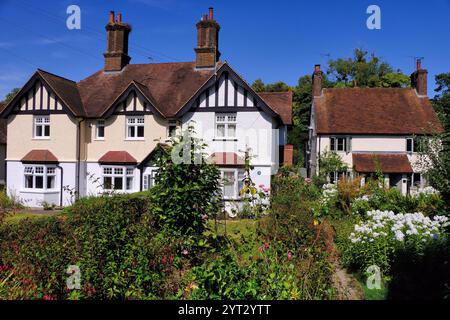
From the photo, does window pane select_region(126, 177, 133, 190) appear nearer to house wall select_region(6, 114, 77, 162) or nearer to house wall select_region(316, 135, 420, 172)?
house wall select_region(6, 114, 77, 162)

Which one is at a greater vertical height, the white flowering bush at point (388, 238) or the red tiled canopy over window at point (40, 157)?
the red tiled canopy over window at point (40, 157)

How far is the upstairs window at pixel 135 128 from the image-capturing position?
1981 cm

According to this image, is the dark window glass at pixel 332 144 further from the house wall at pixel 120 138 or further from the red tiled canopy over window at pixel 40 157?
the red tiled canopy over window at pixel 40 157

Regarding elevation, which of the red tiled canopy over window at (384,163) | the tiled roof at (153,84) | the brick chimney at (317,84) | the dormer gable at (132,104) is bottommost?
the red tiled canopy over window at (384,163)

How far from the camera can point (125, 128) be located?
65.3 ft

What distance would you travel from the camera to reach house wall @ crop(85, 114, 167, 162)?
19.6 m

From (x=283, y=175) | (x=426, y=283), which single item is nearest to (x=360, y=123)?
(x=283, y=175)

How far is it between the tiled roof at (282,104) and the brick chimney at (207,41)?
3.68 m

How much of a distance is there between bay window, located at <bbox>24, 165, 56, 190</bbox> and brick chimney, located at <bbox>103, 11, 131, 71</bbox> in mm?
7729

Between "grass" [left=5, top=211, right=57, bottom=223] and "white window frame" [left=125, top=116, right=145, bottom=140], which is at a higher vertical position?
"white window frame" [left=125, top=116, right=145, bottom=140]

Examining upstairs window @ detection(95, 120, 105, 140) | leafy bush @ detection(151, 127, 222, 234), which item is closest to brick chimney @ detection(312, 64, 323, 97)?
upstairs window @ detection(95, 120, 105, 140)

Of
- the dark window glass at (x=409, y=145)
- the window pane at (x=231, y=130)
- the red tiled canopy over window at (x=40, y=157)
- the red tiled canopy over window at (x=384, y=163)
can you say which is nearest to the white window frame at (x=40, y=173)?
the red tiled canopy over window at (x=40, y=157)

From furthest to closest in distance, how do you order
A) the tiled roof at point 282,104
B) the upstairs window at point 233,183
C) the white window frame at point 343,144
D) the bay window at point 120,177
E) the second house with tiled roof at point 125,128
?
1. the white window frame at point 343,144
2. the tiled roof at point 282,104
3. the bay window at point 120,177
4. the second house with tiled roof at point 125,128
5. the upstairs window at point 233,183
